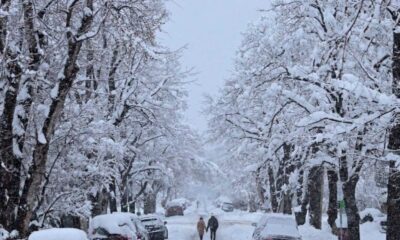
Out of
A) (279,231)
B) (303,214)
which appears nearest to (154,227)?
(303,214)

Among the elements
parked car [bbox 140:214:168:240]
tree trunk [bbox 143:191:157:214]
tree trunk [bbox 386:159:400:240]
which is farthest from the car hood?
tree trunk [bbox 143:191:157:214]

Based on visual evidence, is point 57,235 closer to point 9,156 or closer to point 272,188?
point 9,156

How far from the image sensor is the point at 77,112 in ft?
64.8

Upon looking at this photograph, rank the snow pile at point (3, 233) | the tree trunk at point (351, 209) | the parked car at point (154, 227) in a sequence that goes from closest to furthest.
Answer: the snow pile at point (3, 233) < the tree trunk at point (351, 209) < the parked car at point (154, 227)

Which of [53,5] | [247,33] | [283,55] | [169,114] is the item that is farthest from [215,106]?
[53,5]

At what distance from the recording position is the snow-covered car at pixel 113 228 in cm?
1973

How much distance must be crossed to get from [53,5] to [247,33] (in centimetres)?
2260

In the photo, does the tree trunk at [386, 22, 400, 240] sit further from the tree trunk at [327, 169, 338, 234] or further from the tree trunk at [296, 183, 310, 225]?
the tree trunk at [296, 183, 310, 225]

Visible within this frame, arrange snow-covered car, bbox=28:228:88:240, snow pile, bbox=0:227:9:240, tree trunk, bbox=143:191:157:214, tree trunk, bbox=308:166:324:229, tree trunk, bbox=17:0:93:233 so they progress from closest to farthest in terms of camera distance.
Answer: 1. snow-covered car, bbox=28:228:88:240
2. snow pile, bbox=0:227:9:240
3. tree trunk, bbox=17:0:93:233
4. tree trunk, bbox=308:166:324:229
5. tree trunk, bbox=143:191:157:214

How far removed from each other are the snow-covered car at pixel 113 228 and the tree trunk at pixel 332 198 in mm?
7446

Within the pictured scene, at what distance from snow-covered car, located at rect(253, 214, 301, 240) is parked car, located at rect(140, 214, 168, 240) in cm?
1015

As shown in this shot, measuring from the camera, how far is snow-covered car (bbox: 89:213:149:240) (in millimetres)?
19734

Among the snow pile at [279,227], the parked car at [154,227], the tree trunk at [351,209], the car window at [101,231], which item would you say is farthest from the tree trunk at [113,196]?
the tree trunk at [351,209]

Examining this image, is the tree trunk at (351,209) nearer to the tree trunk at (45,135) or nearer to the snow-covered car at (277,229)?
the snow-covered car at (277,229)
